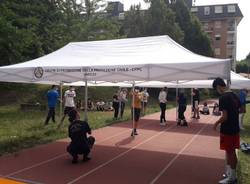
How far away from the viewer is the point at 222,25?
90000 mm

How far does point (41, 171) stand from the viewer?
8.53 meters

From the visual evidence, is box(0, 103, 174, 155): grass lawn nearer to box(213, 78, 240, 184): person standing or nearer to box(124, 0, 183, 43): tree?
box(213, 78, 240, 184): person standing

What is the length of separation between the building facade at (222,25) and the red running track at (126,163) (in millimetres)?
77686

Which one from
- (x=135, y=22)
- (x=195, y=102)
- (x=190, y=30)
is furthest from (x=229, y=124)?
(x=190, y=30)

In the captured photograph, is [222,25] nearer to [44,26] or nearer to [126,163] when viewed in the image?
[44,26]

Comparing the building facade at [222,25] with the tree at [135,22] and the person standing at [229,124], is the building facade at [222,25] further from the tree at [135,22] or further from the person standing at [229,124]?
the person standing at [229,124]

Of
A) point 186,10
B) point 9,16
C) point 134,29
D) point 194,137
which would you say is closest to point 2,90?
point 9,16

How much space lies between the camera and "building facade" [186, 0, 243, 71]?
→ 8850 centimetres

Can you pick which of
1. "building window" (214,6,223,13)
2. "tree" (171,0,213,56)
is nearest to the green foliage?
"tree" (171,0,213,56)

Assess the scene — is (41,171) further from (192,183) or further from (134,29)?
(134,29)

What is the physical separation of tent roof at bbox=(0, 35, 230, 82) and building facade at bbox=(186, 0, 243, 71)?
255 feet

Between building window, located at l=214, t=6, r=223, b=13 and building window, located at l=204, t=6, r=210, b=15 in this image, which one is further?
building window, located at l=204, t=6, r=210, b=15

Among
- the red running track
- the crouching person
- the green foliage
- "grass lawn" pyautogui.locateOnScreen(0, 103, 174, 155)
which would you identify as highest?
the green foliage

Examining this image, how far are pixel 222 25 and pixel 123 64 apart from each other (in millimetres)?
83825
